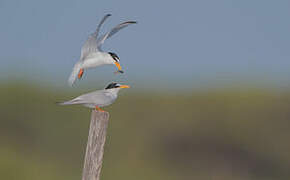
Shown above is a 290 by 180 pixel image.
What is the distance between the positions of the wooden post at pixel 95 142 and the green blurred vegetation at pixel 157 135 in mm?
9607

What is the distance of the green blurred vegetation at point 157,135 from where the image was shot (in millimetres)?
16308

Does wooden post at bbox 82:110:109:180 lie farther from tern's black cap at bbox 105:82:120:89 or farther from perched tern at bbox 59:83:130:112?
tern's black cap at bbox 105:82:120:89

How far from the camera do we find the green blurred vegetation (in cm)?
1631

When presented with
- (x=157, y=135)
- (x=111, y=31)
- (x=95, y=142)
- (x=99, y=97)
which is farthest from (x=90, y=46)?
(x=157, y=135)

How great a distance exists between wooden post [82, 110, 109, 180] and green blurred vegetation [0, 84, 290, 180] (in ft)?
31.5

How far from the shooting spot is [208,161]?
18.7 metres

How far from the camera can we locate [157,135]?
1853cm

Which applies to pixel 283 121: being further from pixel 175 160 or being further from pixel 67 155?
pixel 67 155

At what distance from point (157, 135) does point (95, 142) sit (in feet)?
42.8

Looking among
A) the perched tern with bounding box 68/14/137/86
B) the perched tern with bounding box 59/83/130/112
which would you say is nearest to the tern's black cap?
the perched tern with bounding box 59/83/130/112

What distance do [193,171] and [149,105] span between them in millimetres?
2695

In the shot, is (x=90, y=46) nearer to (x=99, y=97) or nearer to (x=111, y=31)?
(x=111, y=31)

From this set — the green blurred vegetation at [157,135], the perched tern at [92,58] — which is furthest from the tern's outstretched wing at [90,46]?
the green blurred vegetation at [157,135]

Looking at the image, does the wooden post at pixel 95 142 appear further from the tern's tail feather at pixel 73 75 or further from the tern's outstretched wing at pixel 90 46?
the tern's outstretched wing at pixel 90 46
